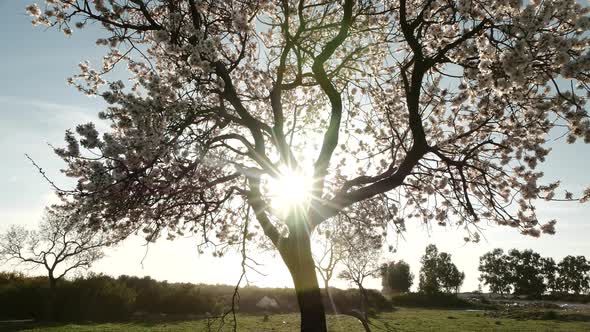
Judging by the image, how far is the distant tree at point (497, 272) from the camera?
125 m

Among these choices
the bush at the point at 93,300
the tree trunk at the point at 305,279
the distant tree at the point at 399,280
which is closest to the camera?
the tree trunk at the point at 305,279

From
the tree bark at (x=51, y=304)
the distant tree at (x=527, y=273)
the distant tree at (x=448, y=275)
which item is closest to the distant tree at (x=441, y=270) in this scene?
the distant tree at (x=448, y=275)

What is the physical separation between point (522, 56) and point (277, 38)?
28.0 feet

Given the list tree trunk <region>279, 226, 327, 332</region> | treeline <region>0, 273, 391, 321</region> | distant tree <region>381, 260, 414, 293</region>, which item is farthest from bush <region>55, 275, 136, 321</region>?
distant tree <region>381, 260, 414, 293</region>

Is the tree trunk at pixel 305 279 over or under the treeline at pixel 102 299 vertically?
over

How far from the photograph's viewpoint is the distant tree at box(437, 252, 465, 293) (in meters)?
116

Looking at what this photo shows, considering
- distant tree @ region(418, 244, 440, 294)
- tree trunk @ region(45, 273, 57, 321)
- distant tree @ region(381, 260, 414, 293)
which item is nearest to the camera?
tree trunk @ region(45, 273, 57, 321)

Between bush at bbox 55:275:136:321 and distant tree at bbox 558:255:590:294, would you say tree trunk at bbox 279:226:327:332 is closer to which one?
bush at bbox 55:275:136:321

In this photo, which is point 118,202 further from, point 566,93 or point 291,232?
point 566,93

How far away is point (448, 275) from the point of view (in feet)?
384

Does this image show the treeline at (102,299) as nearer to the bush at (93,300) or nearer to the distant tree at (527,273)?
the bush at (93,300)

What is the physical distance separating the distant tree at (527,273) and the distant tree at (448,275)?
690 inches

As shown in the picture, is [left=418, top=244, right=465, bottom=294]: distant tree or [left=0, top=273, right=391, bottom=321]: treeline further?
[left=418, top=244, right=465, bottom=294]: distant tree

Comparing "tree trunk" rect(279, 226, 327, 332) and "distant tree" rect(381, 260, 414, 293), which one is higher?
"tree trunk" rect(279, 226, 327, 332)
